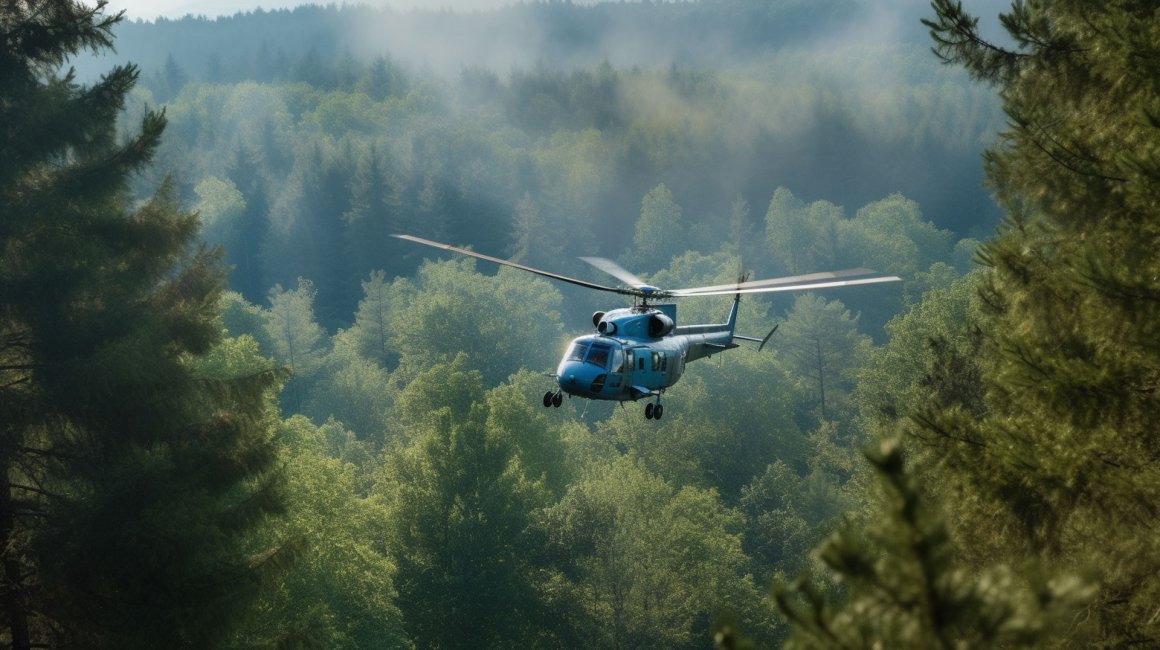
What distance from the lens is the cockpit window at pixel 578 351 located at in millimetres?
17578

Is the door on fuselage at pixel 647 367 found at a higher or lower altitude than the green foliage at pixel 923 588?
higher

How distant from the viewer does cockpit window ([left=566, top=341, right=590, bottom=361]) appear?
692 inches

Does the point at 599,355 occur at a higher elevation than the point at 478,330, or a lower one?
lower

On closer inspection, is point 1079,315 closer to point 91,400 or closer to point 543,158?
point 91,400

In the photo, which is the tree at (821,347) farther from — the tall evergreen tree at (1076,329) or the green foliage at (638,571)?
the tall evergreen tree at (1076,329)

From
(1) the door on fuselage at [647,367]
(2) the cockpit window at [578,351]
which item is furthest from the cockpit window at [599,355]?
(1) the door on fuselage at [647,367]

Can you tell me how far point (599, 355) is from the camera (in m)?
17.5

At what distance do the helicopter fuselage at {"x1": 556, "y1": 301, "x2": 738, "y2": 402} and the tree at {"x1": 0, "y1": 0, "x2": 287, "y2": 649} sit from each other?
16.0ft

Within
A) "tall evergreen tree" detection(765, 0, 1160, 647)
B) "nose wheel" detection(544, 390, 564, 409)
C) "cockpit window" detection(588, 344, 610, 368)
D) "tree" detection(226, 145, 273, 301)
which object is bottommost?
"tall evergreen tree" detection(765, 0, 1160, 647)

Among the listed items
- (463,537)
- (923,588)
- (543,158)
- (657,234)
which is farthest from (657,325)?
(543,158)

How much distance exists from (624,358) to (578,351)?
721mm

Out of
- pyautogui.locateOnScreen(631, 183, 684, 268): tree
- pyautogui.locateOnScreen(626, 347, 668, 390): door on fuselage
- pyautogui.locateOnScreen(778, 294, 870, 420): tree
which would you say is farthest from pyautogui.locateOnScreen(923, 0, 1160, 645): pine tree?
pyautogui.locateOnScreen(631, 183, 684, 268): tree

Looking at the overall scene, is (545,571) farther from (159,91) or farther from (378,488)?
(159,91)

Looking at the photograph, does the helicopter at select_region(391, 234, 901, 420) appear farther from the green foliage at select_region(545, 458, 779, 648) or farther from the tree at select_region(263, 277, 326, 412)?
the tree at select_region(263, 277, 326, 412)
